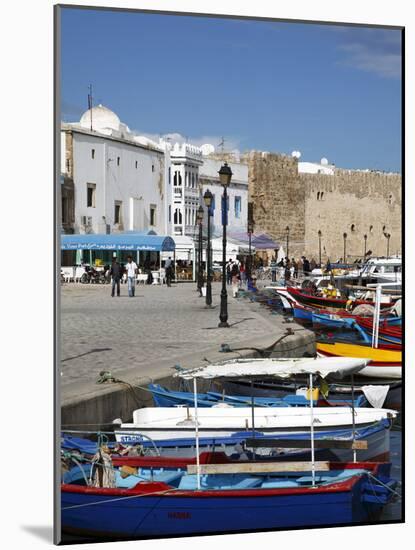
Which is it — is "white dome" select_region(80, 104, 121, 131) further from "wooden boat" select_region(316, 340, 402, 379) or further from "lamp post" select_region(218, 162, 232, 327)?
"wooden boat" select_region(316, 340, 402, 379)

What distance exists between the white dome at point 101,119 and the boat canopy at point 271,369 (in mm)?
1373

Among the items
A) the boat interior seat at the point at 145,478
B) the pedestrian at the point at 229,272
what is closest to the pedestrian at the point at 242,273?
the pedestrian at the point at 229,272

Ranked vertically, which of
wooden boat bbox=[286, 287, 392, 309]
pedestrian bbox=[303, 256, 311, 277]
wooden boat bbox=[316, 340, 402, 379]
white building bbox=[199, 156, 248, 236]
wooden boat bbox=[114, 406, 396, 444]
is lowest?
wooden boat bbox=[114, 406, 396, 444]

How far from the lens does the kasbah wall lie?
6.30 m

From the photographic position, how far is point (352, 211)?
6.88m

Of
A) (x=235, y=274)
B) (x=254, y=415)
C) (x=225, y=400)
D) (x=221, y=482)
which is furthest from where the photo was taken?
(x=225, y=400)

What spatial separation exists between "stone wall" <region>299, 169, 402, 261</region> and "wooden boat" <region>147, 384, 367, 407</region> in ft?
2.85

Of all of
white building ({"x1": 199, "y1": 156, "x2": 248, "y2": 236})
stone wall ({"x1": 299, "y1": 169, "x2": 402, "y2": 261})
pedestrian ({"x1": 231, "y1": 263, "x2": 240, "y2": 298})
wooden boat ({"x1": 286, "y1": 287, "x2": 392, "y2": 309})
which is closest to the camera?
white building ({"x1": 199, "y1": 156, "x2": 248, "y2": 236})

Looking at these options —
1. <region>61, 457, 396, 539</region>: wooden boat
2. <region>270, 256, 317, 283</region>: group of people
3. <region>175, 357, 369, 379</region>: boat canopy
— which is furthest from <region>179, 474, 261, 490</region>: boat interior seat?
<region>270, 256, 317, 283</region>: group of people

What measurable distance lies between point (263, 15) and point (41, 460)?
8.01 feet

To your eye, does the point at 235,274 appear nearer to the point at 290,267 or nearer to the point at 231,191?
the point at 231,191

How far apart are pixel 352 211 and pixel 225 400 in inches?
53.0

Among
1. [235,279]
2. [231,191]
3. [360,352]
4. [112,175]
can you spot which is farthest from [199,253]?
[360,352]

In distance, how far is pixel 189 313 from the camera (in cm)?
660
